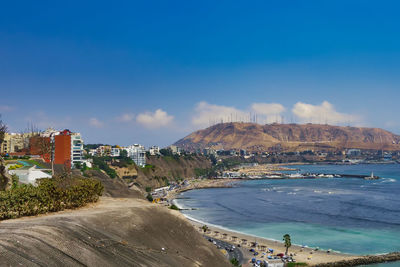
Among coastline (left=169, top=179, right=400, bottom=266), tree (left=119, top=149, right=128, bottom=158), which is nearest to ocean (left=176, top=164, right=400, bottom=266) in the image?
coastline (left=169, top=179, right=400, bottom=266)

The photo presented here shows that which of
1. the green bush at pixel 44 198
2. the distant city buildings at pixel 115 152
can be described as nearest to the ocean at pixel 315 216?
the green bush at pixel 44 198

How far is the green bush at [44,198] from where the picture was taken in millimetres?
21016

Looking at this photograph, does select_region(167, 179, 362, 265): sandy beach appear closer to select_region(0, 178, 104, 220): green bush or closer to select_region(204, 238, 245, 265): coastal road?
select_region(204, 238, 245, 265): coastal road

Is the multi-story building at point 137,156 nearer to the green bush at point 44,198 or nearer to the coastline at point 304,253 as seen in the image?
the coastline at point 304,253

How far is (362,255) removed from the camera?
48500 millimetres

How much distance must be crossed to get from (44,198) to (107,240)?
6.34m

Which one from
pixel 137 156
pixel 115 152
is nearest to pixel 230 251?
pixel 137 156

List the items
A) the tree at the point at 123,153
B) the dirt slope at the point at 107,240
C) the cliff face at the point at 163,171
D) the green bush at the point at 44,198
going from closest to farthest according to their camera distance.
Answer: the dirt slope at the point at 107,240
the green bush at the point at 44,198
the cliff face at the point at 163,171
the tree at the point at 123,153

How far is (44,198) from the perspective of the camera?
22656 mm

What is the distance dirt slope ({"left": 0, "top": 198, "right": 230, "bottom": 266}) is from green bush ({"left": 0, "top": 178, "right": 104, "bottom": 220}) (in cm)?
99

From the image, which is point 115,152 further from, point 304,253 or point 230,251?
point 304,253

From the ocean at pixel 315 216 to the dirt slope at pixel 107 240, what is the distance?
115 feet

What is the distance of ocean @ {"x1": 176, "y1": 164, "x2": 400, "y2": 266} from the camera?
5638cm

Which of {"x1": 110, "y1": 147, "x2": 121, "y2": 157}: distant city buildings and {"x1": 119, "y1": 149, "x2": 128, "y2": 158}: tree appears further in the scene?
{"x1": 110, "y1": 147, "x2": 121, "y2": 157}: distant city buildings
